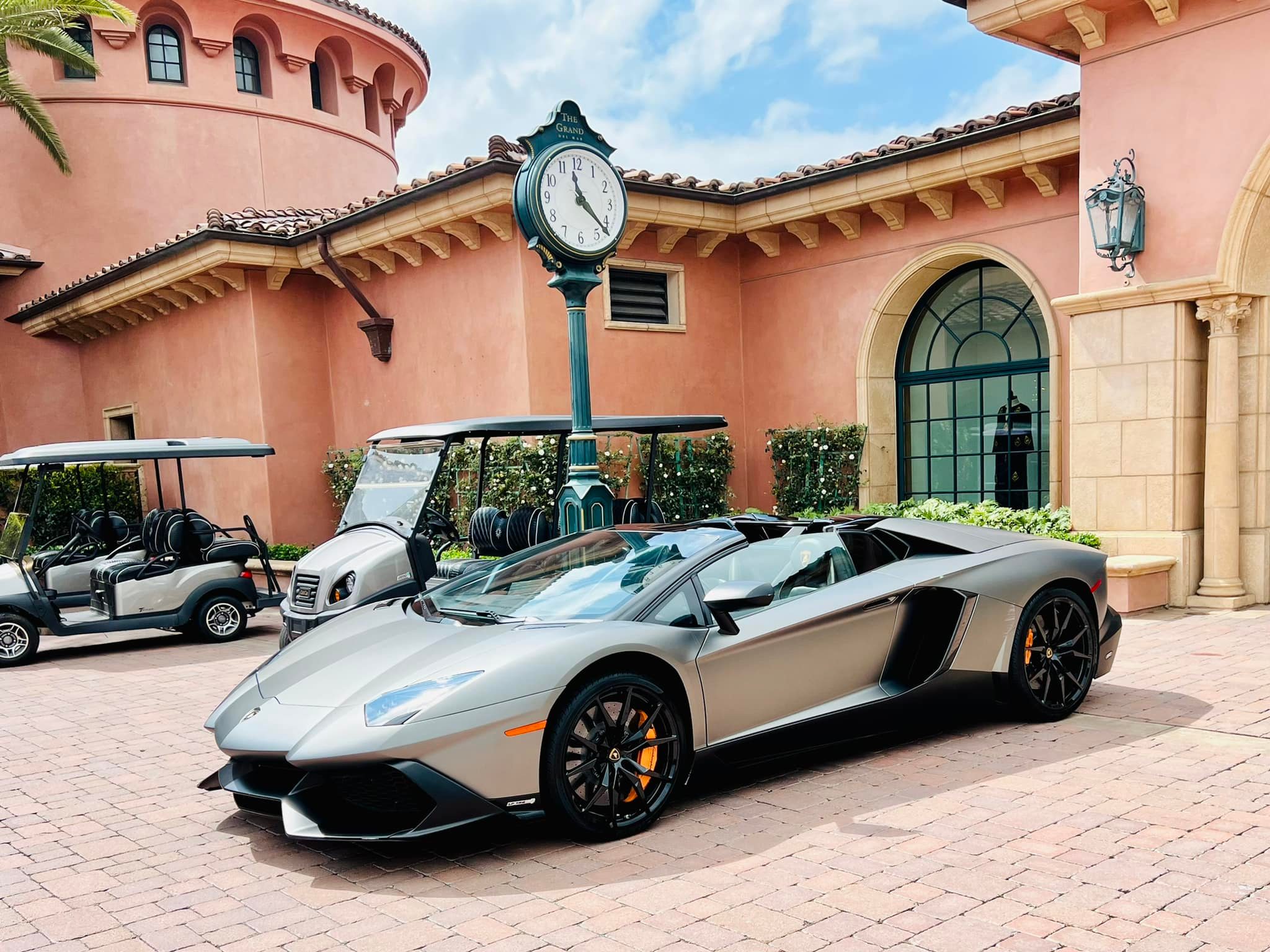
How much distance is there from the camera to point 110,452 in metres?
9.02

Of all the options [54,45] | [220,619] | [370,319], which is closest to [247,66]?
[54,45]

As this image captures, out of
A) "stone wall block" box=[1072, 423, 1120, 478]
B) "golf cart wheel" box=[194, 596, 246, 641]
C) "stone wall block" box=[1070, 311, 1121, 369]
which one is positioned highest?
"stone wall block" box=[1070, 311, 1121, 369]

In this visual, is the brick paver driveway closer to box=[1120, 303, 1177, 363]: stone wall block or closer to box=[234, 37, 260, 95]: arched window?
box=[1120, 303, 1177, 363]: stone wall block

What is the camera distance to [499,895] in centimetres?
353

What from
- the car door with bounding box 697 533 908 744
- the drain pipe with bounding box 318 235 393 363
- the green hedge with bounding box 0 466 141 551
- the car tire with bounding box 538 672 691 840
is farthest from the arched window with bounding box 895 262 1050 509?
the green hedge with bounding box 0 466 141 551

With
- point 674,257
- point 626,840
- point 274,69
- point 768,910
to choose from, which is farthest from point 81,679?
point 274,69

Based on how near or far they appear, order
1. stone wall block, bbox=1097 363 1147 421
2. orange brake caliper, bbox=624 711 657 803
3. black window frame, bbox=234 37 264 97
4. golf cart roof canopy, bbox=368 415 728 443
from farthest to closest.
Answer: black window frame, bbox=234 37 264 97 < stone wall block, bbox=1097 363 1147 421 < golf cart roof canopy, bbox=368 415 728 443 < orange brake caliper, bbox=624 711 657 803

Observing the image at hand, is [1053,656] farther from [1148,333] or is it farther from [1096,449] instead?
[1148,333]

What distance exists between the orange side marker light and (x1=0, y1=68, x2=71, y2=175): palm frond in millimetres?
17346

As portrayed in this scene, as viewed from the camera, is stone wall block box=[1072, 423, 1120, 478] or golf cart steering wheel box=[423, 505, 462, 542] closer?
golf cart steering wheel box=[423, 505, 462, 542]

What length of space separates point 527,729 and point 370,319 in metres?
10.2

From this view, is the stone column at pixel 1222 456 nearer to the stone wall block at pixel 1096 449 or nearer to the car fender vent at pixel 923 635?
the stone wall block at pixel 1096 449

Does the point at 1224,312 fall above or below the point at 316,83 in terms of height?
below

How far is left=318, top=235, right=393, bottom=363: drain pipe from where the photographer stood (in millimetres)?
12938
